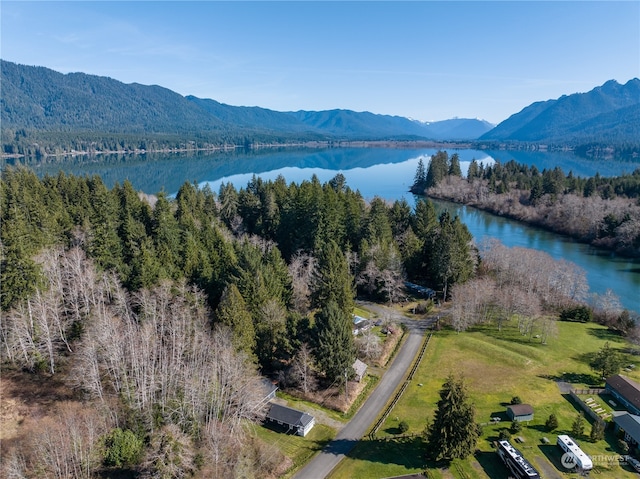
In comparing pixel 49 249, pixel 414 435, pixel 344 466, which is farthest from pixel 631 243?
pixel 49 249

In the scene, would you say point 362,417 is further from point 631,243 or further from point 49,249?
point 631,243

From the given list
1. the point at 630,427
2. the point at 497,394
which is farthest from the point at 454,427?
the point at 630,427

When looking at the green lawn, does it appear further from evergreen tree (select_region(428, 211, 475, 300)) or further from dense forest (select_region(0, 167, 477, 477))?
evergreen tree (select_region(428, 211, 475, 300))

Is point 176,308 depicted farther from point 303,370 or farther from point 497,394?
point 497,394

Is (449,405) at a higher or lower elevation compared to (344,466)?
higher

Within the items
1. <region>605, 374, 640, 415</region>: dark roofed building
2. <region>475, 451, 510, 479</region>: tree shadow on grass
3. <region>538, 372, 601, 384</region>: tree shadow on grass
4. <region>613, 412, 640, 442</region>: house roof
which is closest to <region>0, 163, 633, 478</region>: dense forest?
<region>538, 372, 601, 384</region>: tree shadow on grass

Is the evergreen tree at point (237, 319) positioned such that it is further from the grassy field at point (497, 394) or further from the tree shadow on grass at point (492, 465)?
the tree shadow on grass at point (492, 465)
